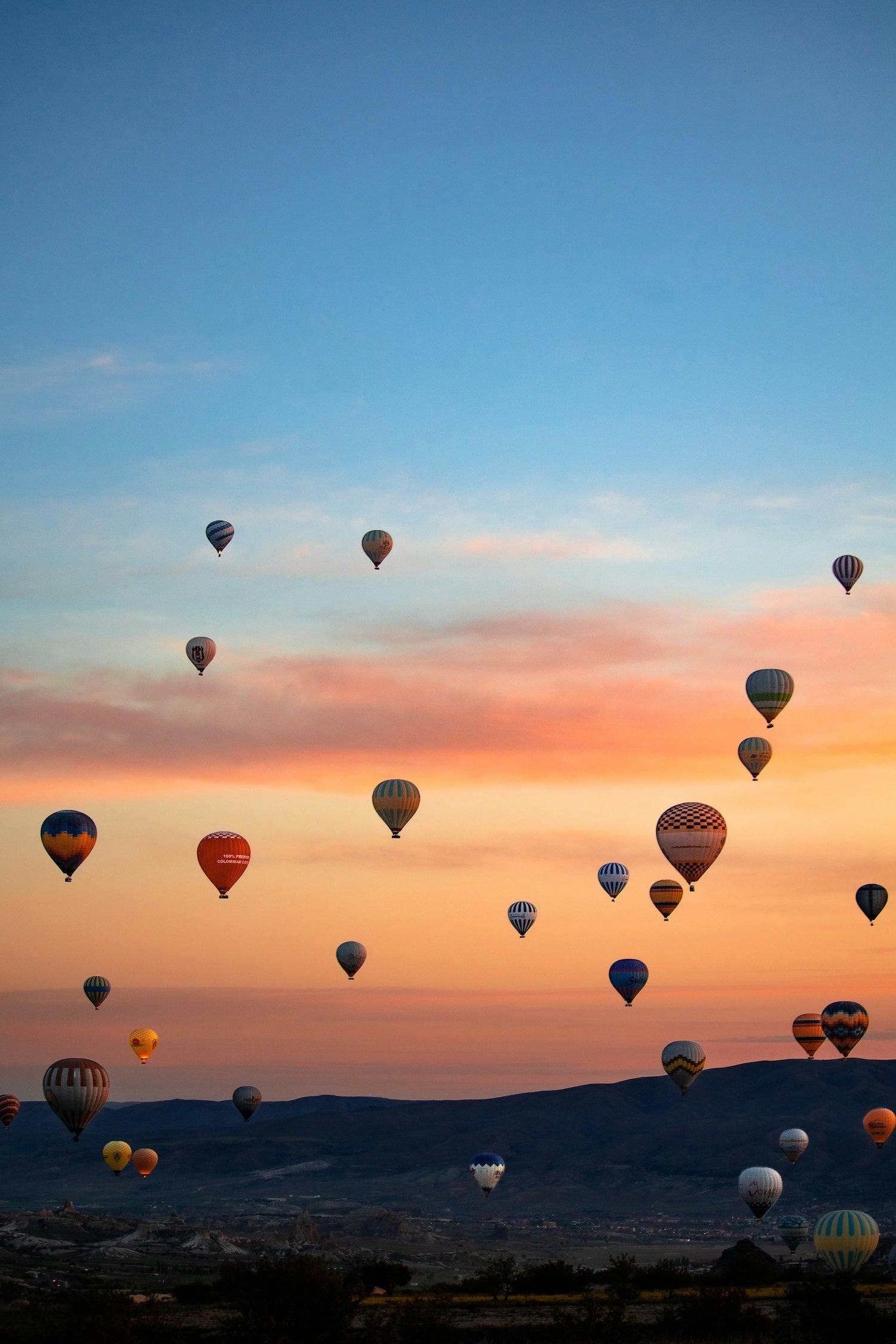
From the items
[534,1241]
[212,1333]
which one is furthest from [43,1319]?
[534,1241]

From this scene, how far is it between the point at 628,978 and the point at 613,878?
600 cm

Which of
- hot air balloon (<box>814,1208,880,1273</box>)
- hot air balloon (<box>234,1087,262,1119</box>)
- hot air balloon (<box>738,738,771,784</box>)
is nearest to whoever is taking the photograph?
hot air balloon (<box>814,1208,880,1273</box>)

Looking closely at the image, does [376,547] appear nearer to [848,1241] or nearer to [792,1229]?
[848,1241]

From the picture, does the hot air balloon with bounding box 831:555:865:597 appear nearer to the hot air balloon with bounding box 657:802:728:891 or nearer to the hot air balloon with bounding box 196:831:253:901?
the hot air balloon with bounding box 657:802:728:891

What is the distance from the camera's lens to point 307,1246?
122 metres

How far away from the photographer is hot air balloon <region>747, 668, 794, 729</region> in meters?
79.2

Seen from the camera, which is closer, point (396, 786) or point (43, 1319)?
point (43, 1319)

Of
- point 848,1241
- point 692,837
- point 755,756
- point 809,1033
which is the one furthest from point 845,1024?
point 848,1241

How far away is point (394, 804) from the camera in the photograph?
254ft

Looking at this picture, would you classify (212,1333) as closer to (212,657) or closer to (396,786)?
(396,786)

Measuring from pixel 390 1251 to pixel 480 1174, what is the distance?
120ft

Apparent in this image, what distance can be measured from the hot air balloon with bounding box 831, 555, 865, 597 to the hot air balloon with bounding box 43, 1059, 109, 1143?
45.8m

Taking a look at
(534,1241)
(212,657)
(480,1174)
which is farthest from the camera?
(534,1241)

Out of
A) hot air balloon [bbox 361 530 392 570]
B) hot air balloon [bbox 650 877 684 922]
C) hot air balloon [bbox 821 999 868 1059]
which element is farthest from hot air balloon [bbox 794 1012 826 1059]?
hot air balloon [bbox 361 530 392 570]
